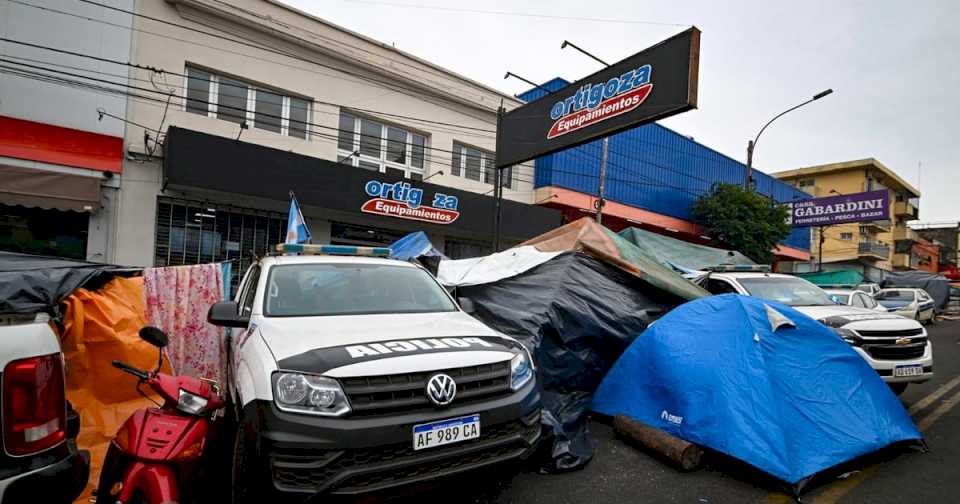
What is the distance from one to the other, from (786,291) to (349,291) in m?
6.86

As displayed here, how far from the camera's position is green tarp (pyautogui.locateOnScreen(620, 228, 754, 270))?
35.1 ft

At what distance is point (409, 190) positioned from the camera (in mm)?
12117

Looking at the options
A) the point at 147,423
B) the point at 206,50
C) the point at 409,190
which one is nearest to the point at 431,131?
the point at 409,190

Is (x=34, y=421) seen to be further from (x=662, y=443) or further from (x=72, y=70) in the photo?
(x=72, y=70)

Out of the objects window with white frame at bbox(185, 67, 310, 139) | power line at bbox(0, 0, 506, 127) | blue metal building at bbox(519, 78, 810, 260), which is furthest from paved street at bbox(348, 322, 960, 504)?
blue metal building at bbox(519, 78, 810, 260)

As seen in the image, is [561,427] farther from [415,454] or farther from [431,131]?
[431,131]

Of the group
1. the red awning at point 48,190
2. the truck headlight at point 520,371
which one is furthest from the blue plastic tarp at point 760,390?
the red awning at point 48,190

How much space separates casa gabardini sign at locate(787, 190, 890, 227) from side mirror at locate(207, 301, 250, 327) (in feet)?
91.9

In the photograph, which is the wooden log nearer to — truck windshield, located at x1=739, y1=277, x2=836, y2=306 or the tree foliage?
truck windshield, located at x1=739, y1=277, x2=836, y2=306

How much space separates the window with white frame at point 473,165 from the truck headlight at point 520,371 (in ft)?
40.4

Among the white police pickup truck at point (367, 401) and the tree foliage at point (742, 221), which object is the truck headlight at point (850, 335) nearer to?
the white police pickup truck at point (367, 401)

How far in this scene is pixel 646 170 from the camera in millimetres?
20156

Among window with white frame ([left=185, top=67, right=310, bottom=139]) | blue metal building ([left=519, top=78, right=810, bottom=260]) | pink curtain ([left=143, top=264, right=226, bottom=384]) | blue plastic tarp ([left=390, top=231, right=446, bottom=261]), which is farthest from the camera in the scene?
blue metal building ([left=519, top=78, right=810, bottom=260])

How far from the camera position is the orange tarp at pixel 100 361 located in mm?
3539
